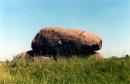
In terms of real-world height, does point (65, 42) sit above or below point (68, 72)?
above

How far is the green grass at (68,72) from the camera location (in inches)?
674

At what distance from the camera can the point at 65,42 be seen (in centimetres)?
2870

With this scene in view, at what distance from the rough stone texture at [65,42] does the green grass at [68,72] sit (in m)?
7.64

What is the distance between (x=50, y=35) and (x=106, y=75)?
1181 cm

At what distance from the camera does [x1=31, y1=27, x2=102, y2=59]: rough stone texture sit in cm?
2856

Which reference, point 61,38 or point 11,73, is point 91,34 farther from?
point 11,73

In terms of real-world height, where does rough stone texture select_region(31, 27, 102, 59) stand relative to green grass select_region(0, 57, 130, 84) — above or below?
above

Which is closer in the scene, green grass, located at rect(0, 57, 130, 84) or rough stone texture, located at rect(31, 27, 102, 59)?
green grass, located at rect(0, 57, 130, 84)

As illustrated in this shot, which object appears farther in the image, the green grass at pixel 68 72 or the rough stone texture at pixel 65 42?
the rough stone texture at pixel 65 42

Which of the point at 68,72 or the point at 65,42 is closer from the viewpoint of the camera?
the point at 68,72

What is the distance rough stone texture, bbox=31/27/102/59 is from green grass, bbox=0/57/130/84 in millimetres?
7639

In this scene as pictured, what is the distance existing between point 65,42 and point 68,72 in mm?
10243

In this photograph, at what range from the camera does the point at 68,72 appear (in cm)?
1858

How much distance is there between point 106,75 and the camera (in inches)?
701
